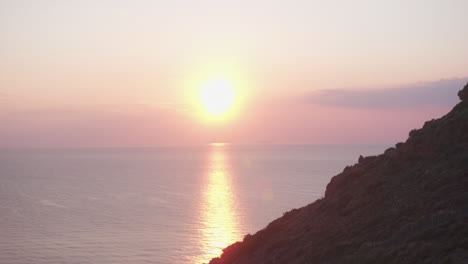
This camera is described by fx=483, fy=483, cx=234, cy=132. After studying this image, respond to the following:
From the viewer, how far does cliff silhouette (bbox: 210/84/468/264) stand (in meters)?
20.3

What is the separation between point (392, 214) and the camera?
25.9 metres

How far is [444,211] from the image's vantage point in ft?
72.6

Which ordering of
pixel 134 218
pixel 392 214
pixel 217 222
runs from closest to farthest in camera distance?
pixel 392 214, pixel 217 222, pixel 134 218

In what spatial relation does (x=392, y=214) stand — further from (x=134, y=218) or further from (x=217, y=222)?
(x=134, y=218)

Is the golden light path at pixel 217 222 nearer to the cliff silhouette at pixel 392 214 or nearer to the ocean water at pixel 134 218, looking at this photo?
the ocean water at pixel 134 218

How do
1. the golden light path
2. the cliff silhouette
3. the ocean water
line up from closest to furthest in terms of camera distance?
the cliff silhouette < the ocean water < the golden light path

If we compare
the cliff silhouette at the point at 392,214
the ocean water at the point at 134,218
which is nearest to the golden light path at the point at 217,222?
the ocean water at the point at 134,218

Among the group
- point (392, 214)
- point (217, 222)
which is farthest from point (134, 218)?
point (392, 214)

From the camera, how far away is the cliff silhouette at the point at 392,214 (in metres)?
20.3

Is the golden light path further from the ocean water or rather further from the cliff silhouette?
the cliff silhouette

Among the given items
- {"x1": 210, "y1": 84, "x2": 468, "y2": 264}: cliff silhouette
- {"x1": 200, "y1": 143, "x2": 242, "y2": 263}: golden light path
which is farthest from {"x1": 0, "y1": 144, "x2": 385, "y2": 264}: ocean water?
{"x1": 210, "y1": 84, "x2": 468, "y2": 264}: cliff silhouette

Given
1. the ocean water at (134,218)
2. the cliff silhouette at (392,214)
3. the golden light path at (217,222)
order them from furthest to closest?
1. the golden light path at (217,222)
2. the ocean water at (134,218)
3. the cliff silhouette at (392,214)

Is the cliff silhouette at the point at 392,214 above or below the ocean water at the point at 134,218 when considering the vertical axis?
below

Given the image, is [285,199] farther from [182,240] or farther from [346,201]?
[346,201]
